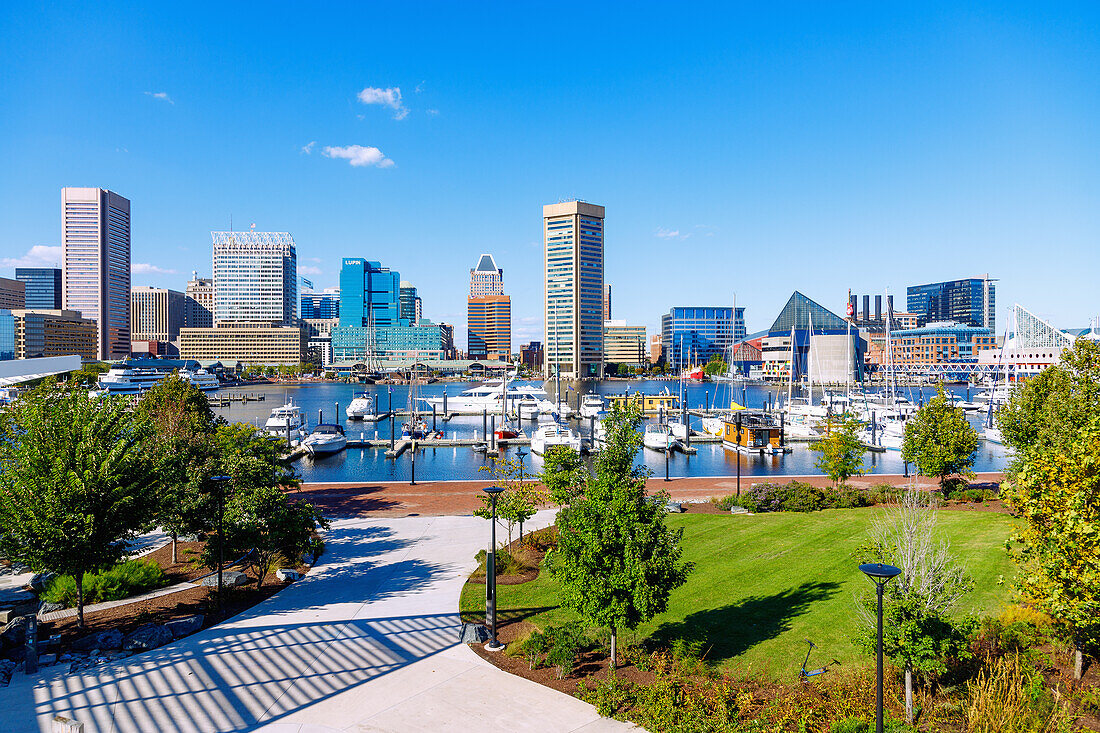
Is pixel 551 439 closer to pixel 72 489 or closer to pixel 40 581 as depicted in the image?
pixel 40 581

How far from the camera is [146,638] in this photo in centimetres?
1374

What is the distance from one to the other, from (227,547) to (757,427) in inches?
2016

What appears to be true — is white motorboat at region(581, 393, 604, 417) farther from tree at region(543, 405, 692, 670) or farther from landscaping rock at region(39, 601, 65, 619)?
tree at region(543, 405, 692, 670)

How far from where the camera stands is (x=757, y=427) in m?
59.0

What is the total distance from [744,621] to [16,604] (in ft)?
60.5

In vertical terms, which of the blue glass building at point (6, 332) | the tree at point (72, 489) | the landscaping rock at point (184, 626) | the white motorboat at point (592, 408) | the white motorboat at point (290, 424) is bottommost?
the white motorboat at point (290, 424)

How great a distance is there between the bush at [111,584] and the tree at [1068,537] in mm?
21313

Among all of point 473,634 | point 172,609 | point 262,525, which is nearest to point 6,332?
point 172,609

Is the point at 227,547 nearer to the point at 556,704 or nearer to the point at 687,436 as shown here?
the point at 556,704

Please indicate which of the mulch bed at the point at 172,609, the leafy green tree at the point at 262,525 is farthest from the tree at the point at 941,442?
the mulch bed at the point at 172,609

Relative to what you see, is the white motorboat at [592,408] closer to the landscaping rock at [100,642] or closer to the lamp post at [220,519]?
the lamp post at [220,519]

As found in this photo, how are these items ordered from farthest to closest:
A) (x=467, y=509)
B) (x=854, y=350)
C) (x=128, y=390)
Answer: (x=854, y=350)
(x=128, y=390)
(x=467, y=509)

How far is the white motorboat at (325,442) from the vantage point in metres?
57.9

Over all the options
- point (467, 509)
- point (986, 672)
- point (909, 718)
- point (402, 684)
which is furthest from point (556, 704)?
point (467, 509)
